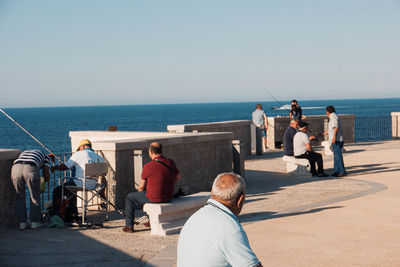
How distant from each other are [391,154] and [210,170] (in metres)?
8.96

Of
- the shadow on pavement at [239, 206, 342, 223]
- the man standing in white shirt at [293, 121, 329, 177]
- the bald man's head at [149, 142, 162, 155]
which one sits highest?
the bald man's head at [149, 142, 162, 155]

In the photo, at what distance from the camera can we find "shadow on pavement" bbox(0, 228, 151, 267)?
7355mm

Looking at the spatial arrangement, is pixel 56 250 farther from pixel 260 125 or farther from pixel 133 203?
pixel 260 125

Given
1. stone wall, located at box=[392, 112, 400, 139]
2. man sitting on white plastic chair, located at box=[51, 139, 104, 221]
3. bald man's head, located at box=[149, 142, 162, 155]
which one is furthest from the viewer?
stone wall, located at box=[392, 112, 400, 139]

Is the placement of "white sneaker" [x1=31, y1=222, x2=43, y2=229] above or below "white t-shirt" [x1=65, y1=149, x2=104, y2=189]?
below

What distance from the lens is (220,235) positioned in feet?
11.2

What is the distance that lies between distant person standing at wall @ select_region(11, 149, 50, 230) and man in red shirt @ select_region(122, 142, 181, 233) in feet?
4.90

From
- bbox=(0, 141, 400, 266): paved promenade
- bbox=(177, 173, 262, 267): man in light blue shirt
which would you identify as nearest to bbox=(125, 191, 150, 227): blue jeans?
bbox=(0, 141, 400, 266): paved promenade

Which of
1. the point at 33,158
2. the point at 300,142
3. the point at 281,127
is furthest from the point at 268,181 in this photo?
the point at 281,127

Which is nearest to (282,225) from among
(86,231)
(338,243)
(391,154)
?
(338,243)

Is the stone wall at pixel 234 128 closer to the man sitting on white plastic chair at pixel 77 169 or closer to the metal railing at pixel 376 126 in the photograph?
the man sitting on white plastic chair at pixel 77 169

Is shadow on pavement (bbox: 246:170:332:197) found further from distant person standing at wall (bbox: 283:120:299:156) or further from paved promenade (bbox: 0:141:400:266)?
distant person standing at wall (bbox: 283:120:299:156)

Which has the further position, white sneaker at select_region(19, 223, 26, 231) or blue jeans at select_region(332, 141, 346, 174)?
blue jeans at select_region(332, 141, 346, 174)

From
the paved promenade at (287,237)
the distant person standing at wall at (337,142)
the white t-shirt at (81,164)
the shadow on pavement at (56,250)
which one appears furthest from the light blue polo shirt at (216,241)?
the distant person standing at wall at (337,142)
